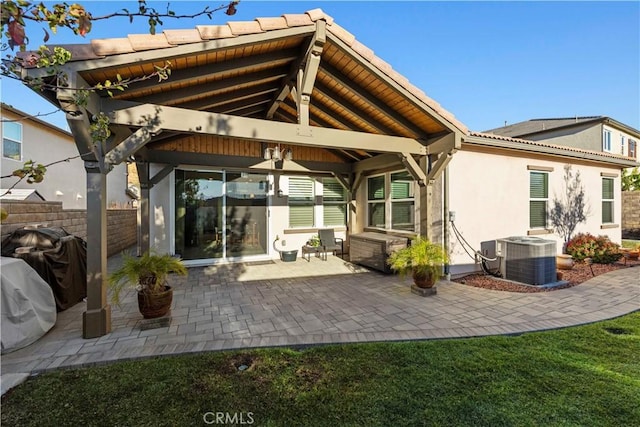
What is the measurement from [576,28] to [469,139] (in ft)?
14.8

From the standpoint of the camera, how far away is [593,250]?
7945 millimetres

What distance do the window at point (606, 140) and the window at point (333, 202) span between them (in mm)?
17462

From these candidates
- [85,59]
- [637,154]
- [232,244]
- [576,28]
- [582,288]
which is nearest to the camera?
[85,59]

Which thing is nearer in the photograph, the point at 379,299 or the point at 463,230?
the point at 379,299

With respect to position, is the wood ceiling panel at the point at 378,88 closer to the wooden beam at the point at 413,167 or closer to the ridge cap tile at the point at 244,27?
the wooden beam at the point at 413,167

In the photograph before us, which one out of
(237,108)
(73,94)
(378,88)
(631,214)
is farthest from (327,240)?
(631,214)

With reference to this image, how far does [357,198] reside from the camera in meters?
9.27

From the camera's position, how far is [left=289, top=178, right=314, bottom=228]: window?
879cm

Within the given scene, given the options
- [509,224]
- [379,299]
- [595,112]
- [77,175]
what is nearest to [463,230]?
[509,224]

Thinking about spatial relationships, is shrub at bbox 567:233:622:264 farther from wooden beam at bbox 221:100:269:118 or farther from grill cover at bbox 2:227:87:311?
grill cover at bbox 2:227:87:311

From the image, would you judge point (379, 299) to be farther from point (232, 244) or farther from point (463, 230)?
→ point (232, 244)

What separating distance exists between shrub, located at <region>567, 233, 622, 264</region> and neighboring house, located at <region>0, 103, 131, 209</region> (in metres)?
15.0

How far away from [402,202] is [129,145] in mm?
6031

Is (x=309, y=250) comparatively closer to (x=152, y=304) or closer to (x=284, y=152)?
(x=284, y=152)
